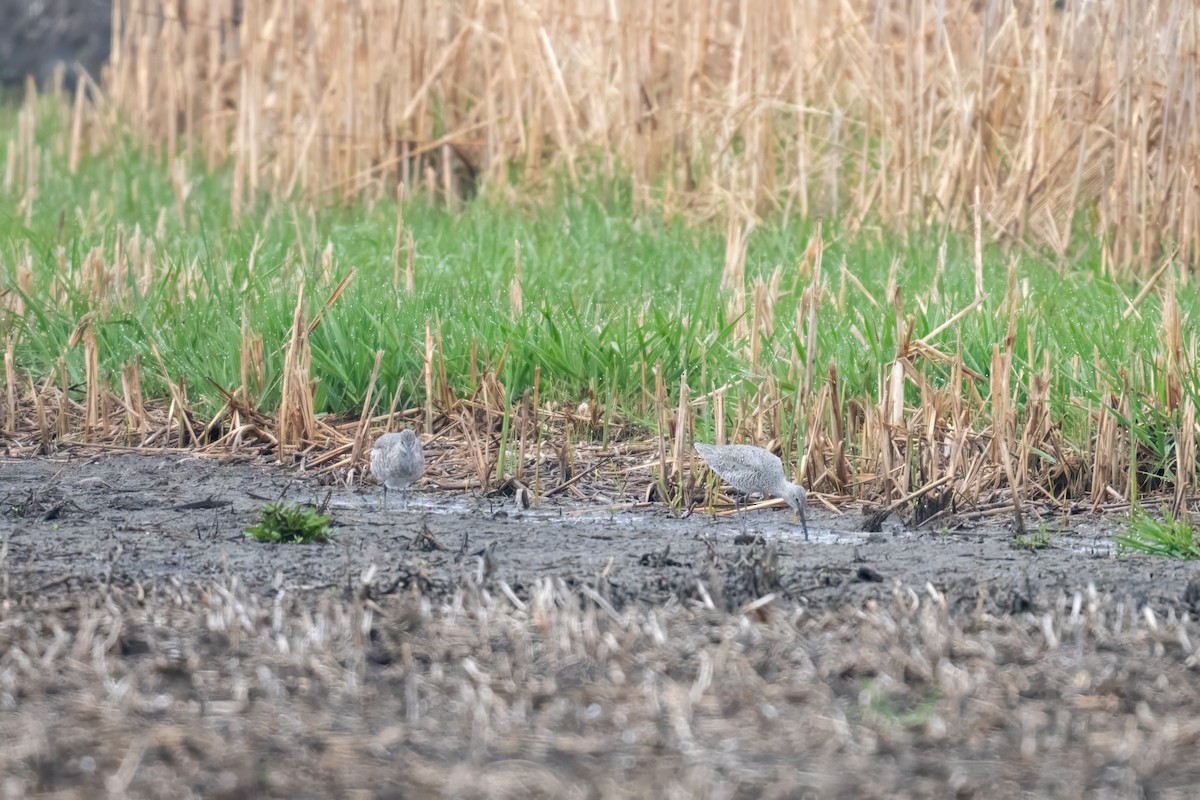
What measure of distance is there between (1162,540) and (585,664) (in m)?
1.64

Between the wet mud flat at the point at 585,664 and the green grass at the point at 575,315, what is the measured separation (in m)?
1.02

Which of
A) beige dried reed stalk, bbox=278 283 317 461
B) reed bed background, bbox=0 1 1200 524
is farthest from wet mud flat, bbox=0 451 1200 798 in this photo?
beige dried reed stalk, bbox=278 283 317 461

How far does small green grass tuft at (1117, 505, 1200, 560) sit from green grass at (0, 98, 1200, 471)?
551mm

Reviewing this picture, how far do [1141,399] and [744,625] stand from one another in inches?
75.5

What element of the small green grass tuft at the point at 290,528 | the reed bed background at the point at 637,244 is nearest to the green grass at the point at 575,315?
the reed bed background at the point at 637,244

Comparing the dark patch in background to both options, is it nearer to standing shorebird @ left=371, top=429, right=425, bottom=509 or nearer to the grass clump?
standing shorebird @ left=371, top=429, right=425, bottom=509

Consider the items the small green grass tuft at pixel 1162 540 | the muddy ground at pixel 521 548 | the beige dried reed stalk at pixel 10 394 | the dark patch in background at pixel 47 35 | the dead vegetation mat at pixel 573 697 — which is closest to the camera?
the dead vegetation mat at pixel 573 697

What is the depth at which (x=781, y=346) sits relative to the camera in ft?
17.4

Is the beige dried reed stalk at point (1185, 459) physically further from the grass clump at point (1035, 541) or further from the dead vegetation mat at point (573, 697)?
the dead vegetation mat at point (573, 697)

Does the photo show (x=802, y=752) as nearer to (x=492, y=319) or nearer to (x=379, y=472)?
(x=379, y=472)

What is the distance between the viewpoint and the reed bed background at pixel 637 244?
4727 millimetres

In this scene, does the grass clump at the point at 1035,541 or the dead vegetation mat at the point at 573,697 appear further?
the grass clump at the point at 1035,541

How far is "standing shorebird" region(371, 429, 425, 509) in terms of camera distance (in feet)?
14.1

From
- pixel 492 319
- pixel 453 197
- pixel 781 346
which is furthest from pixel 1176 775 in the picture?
pixel 453 197
